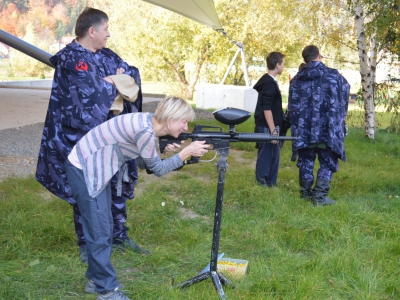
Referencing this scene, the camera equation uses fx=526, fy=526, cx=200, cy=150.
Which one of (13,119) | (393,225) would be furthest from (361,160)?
(13,119)

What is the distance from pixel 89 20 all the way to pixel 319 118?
277 centimetres

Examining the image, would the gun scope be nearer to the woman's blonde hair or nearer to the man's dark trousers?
the woman's blonde hair

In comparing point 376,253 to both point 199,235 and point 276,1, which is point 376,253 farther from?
point 276,1

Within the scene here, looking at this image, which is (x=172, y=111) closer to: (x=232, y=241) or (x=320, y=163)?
(x=232, y=241)

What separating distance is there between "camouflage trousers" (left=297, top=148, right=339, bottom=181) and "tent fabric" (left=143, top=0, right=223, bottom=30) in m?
4.29

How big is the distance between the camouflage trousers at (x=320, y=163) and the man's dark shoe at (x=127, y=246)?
2240mm

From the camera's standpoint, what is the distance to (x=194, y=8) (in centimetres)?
948

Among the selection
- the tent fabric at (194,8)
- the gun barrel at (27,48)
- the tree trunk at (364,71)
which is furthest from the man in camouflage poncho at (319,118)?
the tree trunk at (364,71)

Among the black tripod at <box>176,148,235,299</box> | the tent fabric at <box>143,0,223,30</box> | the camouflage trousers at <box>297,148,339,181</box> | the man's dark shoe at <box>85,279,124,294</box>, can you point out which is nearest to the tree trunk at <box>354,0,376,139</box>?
the tent fabric at <box>143,0,223,30</box>

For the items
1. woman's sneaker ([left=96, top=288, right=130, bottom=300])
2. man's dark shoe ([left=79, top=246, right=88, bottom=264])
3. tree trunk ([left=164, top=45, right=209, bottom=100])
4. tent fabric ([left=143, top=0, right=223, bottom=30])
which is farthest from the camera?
tree trunk ([left=164, top=45, right=209, bottom=100])

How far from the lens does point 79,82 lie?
12.0 feet

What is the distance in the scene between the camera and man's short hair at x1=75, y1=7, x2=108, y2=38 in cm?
369

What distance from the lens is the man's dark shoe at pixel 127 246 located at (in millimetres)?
4172

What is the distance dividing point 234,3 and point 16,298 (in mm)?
19558
